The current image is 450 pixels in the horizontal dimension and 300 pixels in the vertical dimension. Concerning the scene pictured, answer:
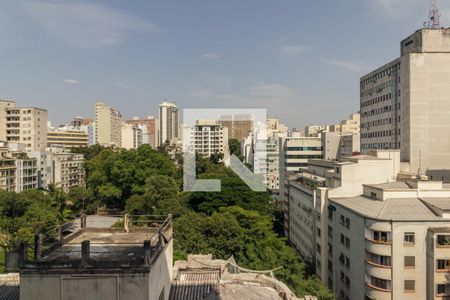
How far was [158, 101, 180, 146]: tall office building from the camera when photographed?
78.8 metres

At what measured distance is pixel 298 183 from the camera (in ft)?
72.8

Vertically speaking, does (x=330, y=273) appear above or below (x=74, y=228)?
below

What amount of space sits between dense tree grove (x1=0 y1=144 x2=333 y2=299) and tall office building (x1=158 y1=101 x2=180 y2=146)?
4561cm

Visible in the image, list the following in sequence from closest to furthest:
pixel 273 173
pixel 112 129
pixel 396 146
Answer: pixel 396 146 → pixel 273 173 → pixel 112 129

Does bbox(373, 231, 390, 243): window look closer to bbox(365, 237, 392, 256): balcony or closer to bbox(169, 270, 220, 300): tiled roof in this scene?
bbox(365, 237, 392, 256): balcony

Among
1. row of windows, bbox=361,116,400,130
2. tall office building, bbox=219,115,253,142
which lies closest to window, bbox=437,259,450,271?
row of windows, bbox=361,116,400,130

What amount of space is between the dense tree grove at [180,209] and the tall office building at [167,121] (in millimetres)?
45612

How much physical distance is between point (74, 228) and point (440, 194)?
46.3ft

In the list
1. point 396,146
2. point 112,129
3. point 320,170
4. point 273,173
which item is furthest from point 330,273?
point 112,129

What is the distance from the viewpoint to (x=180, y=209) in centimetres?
2031

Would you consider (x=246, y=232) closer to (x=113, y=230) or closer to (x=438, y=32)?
(x=113, y=230)

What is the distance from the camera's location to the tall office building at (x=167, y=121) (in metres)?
78.8

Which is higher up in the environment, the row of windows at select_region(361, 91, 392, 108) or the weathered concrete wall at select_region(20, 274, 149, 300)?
the row of windows at select_region(361, 91, 392, 108)

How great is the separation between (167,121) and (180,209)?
6178cm
